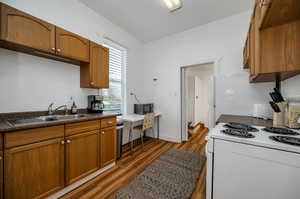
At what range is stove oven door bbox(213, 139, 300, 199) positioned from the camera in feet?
2.49

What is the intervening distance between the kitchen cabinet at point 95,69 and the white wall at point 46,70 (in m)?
0.16

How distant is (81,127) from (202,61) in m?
2.78

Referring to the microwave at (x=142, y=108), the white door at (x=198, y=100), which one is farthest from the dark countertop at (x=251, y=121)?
the white door at (x=198, y=100)

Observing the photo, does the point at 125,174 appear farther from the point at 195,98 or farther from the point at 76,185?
the point at 195,98

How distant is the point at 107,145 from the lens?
189 cm

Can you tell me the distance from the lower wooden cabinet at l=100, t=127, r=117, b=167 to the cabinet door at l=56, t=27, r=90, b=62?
1.19 m

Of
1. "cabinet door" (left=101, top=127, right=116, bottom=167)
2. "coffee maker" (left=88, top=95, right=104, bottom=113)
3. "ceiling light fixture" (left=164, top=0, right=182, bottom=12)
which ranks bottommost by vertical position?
"cabinet door" (left=101, top=127, right=116, bottom=167)

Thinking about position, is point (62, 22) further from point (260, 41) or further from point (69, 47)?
point (260, 41)

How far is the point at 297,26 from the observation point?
0.95 meters

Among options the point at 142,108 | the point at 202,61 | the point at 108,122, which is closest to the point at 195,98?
the point at 202,61

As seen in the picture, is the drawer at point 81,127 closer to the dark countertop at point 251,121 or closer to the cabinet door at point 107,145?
the cabinet door at point 107,145

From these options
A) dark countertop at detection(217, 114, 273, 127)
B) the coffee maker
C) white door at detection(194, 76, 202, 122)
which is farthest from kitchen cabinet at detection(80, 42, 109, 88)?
white door at detection(194, 76, 202, 122)

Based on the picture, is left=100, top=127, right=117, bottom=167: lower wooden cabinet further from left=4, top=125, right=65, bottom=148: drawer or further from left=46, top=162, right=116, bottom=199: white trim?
left=4, top=125, right=65, bottom=148: drawer

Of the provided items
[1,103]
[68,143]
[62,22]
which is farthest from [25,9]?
[68,143]
